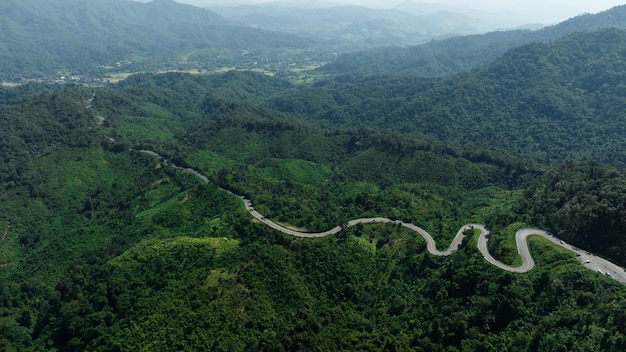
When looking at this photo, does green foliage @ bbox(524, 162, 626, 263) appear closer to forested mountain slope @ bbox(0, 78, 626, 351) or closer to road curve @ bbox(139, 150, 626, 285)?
road curve @ bbox(139, 150, 626, 285)

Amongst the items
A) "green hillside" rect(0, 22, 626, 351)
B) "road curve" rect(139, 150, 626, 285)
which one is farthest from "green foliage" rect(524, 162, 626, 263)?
"road curve" rect(139, 150, 626, 285)

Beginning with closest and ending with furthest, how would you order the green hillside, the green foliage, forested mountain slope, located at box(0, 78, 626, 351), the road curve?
forested mountain slope, located at box(0, 78, 626, 351) < the green hillside < the road curve < the green foliage

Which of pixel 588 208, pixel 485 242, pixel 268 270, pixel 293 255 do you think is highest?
pixel 588 208

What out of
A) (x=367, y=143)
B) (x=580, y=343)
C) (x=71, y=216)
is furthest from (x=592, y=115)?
(x=71, y=216)

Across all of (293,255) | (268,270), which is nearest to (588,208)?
(293,255)

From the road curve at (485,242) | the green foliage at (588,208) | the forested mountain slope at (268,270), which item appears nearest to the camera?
the forested mountain slope at (268,270)

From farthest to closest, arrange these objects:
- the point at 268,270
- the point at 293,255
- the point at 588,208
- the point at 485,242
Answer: the point at 485,242 < the point at 293,255 < the point at 588,208 < the point at 268,270

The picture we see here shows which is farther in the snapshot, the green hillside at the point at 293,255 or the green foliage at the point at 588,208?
the green foliage at the point at 588,208

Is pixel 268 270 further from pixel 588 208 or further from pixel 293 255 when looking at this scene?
pixel 588 208

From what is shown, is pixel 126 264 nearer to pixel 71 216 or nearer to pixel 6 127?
pixel 71 216

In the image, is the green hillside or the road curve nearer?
the green hillside

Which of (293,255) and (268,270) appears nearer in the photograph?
(268,270)

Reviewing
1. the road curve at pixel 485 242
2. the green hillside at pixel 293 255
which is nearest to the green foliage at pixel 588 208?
the green hillside at pixel 293 255

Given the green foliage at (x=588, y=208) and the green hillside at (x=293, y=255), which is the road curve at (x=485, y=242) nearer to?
the green hillside at (x=293, y=255)
